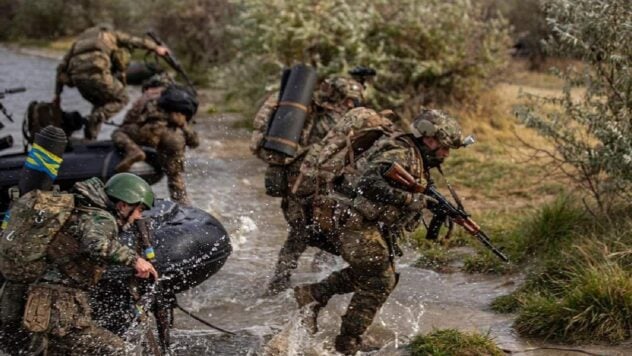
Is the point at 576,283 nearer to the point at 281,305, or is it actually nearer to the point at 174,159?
the point at 281,305

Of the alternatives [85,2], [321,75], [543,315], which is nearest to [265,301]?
[543,315]

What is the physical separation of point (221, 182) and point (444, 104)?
378cm

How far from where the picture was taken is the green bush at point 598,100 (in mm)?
7688

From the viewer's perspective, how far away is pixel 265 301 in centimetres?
757

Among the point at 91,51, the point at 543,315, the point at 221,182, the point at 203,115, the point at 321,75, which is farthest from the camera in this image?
the point at 203,115

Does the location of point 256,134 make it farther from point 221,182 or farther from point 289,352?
point 221,182

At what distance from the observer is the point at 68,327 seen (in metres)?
5.17

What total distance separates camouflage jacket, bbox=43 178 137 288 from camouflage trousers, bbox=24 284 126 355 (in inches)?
3.8

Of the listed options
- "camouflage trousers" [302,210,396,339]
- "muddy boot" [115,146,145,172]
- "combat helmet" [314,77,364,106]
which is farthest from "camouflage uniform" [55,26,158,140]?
"camouflage trousers" [302,210,396,339]

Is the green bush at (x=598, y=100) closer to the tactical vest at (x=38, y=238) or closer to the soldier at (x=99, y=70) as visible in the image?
the tactical vest at (x=38, y=238)

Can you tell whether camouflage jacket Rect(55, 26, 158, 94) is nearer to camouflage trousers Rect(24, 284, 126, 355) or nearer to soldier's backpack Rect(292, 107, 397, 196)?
soldier's backpack Rect(292, 107, 397, 196)

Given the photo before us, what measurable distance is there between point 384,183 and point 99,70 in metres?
5.44

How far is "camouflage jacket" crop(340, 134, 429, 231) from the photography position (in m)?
5.75

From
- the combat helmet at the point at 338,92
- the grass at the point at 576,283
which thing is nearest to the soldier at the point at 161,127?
the combat helmet at the point at 338,92
